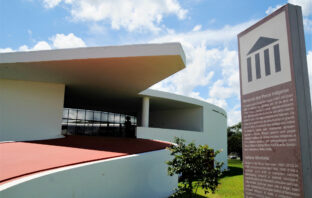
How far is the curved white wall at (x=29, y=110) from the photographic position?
37.3ft

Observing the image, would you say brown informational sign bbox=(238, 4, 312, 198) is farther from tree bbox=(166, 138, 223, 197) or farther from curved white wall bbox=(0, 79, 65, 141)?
curved white wall bbox=(0, 79, 65, 141)

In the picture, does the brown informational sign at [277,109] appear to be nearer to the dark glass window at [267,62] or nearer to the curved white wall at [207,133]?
the dark glass window at [267,62]

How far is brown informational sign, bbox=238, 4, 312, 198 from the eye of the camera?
11.3 ft

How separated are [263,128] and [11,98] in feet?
37.8

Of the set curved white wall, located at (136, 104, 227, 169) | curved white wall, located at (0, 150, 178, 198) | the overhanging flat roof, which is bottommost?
curved white wall, located at (0, 150, 178, 198)

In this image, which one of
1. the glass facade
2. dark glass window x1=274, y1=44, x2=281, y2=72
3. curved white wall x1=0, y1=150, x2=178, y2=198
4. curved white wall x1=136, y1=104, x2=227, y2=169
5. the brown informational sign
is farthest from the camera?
the glass facade

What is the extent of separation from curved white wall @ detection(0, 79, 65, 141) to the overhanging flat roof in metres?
0.56

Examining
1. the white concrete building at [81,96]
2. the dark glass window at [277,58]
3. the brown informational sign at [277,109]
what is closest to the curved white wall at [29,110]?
the white concrete building at [81,96]

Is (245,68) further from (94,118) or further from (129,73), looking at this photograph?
(94,118)

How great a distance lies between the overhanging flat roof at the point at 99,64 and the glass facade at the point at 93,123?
11.2 m

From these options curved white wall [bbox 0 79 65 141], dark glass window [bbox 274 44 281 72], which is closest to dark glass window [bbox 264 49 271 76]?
dark glass window [bbox 274 44 281 72]

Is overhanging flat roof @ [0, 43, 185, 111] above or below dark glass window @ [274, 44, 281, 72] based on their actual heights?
above

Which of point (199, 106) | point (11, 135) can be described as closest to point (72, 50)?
point (11, 135)

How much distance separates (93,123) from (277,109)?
2335 centimetres
